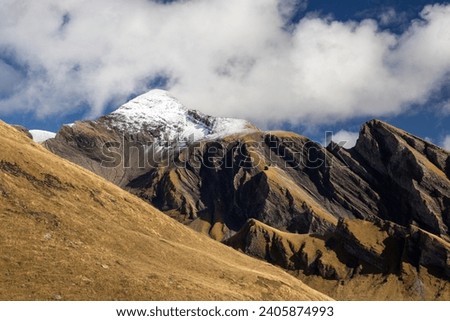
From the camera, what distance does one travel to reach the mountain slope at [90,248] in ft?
126

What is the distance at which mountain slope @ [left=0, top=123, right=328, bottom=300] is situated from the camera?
1511 inches

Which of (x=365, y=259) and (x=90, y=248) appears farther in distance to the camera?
(x=365, y=259)

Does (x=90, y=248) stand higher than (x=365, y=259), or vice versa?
(x=365, y=259)

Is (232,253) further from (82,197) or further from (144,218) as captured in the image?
(82,197)

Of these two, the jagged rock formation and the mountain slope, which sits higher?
the jagged rock formation

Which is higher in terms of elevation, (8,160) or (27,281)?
(8,160)

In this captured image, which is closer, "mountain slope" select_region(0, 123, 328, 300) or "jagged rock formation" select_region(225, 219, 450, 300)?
"mountain slope" select_region(0, 123, 328, 300)

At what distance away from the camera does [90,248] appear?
45.1 metres

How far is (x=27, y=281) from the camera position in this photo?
37.1m

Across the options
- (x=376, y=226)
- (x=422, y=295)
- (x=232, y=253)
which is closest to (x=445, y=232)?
(x=376, y=226)

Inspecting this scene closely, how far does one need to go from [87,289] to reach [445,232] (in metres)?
163

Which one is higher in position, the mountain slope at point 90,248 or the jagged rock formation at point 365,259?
the jagged rock formation at point 365,259

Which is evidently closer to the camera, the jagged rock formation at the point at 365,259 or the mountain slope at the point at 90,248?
the mountain slope at the point at 90,248

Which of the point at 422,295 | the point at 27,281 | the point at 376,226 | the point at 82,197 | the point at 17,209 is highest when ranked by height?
the point at 376,226
